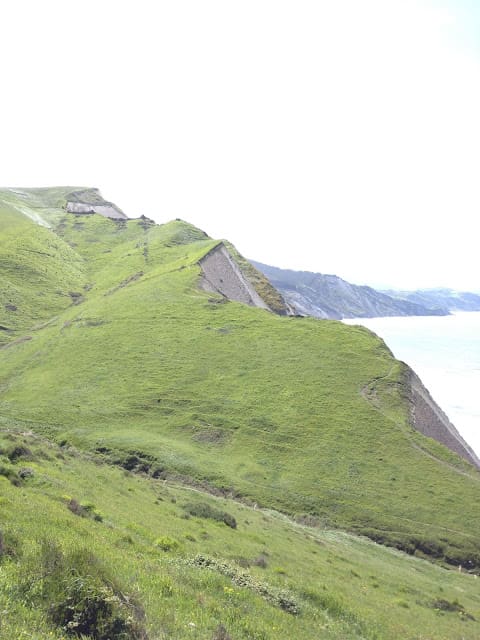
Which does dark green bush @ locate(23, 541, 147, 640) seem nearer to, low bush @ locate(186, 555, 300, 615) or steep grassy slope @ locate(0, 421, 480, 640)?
steep grassy slope @ locate(0, 421, 480, 640)

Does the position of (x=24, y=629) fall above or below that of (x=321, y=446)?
above

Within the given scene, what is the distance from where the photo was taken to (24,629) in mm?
8383

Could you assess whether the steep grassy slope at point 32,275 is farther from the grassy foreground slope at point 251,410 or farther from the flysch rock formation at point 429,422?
the flysch rock formation at point 429,422

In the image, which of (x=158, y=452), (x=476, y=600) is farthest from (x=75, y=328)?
(x=476, y=600)

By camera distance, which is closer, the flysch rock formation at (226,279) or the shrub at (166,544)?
the shrub at (166,544)

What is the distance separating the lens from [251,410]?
64.9 meters

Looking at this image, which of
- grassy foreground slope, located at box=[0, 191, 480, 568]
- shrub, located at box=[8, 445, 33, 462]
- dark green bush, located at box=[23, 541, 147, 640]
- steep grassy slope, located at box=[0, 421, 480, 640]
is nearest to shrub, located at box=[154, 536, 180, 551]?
steep grassy slope, located at box=[0, 421, 480, 640]

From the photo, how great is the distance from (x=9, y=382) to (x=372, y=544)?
59.9 m

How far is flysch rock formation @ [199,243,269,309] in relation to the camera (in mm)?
122863

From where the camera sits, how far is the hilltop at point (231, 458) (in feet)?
57.7

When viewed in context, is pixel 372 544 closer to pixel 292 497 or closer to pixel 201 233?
pixel 292 497

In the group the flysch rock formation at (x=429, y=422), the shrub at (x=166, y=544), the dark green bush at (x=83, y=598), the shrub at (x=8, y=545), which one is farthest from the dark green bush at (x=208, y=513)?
the flysch rock formation at (x=429, y=422)

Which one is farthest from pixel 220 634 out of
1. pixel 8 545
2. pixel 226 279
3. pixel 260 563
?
pixel 226 279

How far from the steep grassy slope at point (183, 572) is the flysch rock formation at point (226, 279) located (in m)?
81.5
